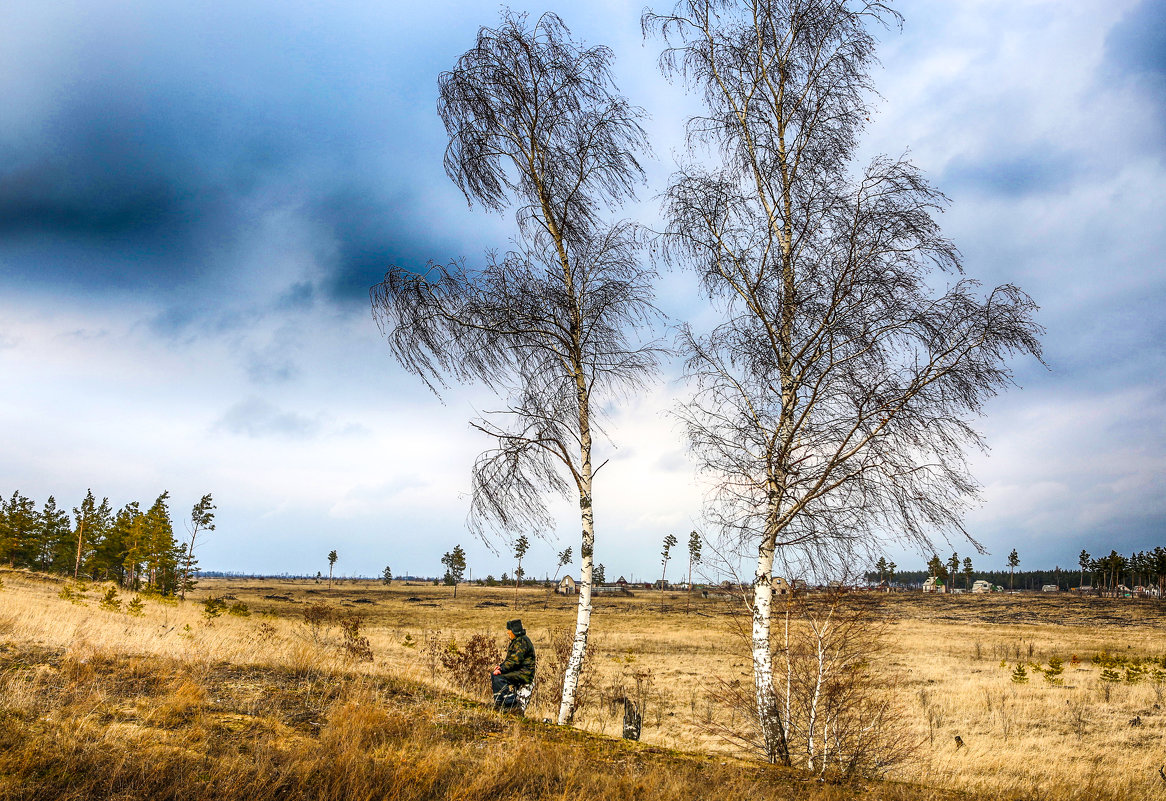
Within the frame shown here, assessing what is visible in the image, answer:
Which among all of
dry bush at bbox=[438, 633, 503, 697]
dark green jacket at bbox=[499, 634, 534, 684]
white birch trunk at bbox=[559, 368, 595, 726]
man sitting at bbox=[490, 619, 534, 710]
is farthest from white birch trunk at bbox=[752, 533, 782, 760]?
dry bush at bbox=[438, 633, 503, 697]

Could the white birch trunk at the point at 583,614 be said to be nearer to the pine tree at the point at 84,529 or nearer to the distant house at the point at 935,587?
the pine tree at the point at 84,529

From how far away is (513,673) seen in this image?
939cm

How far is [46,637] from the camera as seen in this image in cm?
1056

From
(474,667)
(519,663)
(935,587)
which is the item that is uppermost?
(519,663)

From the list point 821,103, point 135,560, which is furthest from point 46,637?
point 135,560

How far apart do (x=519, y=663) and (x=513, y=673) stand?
18 cm

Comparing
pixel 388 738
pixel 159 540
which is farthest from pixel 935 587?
pixel 388 738

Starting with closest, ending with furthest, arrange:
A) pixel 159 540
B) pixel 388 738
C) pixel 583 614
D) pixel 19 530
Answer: pixel 388 738 → pixel 583 614 → pixel 159 540 → pixel 19 530

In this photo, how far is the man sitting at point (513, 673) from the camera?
9.17 metres

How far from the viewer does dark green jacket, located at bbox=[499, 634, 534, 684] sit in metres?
9.39

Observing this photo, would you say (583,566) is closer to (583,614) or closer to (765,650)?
(583,614)

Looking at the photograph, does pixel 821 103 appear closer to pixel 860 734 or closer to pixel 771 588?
pixel 771 588

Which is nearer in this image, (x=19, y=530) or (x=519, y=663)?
(x=519, y=663)

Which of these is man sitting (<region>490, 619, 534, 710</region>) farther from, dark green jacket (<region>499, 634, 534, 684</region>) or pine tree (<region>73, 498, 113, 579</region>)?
pine tree (<region>73, 498, 113, 579</region>)
